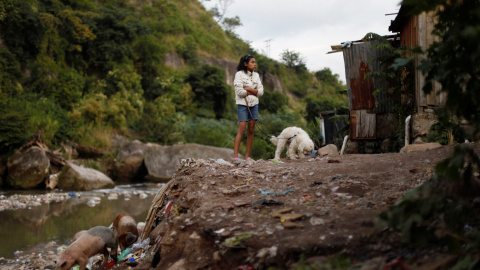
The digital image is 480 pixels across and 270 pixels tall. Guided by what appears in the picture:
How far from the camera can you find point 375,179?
420 centimetres

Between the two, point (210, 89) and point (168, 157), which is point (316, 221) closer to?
point (168, 157)

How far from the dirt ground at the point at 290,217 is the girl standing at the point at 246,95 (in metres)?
1.53

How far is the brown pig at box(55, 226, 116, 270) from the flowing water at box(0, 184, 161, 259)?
238 centimetres

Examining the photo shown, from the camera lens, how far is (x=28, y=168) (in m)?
13.1

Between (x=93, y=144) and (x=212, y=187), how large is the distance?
14.5 metres

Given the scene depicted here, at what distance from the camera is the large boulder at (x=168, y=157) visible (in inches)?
642

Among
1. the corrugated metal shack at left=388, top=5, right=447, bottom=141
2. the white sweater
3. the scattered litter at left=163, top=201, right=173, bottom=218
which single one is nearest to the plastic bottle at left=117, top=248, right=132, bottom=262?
the scattered litter at left=163, top=201, right=173, bottom=218

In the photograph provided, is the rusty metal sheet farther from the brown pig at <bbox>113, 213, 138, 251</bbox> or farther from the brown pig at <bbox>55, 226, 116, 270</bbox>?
the brown pig at <bbox>55, 226, 116, 270</bbox>

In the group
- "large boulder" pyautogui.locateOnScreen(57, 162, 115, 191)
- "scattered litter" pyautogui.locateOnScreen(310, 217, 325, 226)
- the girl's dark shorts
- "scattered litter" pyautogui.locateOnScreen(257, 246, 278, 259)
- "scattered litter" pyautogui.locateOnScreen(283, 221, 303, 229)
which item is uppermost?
the girl's dark shorts

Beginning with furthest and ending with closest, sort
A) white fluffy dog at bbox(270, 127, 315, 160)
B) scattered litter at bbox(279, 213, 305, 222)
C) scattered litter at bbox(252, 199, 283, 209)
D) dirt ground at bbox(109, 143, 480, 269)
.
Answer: white fluffy dog at bbox(270, 127, 315, 160) < scattered litter at bbox(252, 199, 283, 209) < scattered litter at bbox(279, 213, 305, 222) < dirt ground at bbox(109, 143, 480, 269)

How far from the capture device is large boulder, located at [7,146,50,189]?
42.7 feet

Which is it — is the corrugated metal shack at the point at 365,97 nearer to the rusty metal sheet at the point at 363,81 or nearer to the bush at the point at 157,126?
the rusty metal sheet at the point at 363,81

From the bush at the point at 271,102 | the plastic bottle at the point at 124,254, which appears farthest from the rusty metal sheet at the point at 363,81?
the bush at the point at 271,102

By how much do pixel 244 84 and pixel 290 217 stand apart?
398cm
